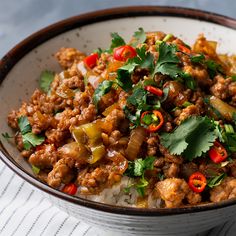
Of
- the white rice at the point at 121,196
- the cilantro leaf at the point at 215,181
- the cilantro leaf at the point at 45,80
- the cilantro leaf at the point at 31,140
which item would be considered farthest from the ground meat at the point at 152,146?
the cilantro leaf at the point at 45,80

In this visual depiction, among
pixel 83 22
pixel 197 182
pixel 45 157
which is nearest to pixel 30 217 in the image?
pixel 45 157

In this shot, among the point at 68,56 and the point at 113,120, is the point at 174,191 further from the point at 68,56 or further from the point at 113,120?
the point at 68,56

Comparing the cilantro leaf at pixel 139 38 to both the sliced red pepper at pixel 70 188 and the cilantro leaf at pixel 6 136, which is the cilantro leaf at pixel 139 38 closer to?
Answer: the cilantro leaf at pixel 6 136

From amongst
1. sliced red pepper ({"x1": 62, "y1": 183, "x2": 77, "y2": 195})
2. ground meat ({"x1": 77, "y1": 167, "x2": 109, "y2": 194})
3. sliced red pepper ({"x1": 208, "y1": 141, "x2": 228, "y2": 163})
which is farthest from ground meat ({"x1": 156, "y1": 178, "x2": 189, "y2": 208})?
sliced red pepper ({"x1": 62, "y1": 183, "x2": 77, "y2": 195})

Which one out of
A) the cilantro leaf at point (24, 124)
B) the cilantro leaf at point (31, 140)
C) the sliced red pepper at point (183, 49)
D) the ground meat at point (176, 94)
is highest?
the sliced red pepper at point (183, 49)

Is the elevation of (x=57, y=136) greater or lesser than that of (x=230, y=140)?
lesser
